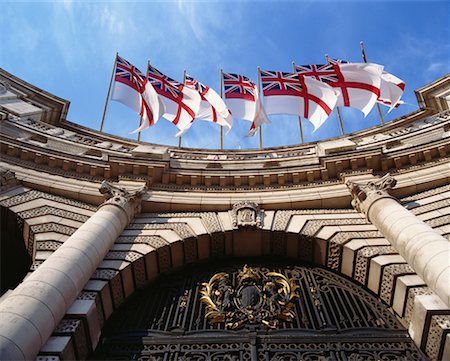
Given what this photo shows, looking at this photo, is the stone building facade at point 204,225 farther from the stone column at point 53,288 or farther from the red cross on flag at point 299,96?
the red cross on flag at point 299,96

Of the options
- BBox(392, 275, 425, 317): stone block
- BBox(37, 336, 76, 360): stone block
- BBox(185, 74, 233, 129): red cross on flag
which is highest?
BBox(185, 74, 233, 129): red cross on flag

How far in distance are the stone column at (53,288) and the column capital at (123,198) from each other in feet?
0.46

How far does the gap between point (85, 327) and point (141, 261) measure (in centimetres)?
323

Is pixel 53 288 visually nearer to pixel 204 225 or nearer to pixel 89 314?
pixel 89 314

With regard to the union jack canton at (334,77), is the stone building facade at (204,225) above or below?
below

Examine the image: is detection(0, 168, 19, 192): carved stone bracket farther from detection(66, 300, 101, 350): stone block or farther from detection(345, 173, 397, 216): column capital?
detection(345, 173, 397, 216): column capital

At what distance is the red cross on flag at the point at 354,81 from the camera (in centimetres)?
2341

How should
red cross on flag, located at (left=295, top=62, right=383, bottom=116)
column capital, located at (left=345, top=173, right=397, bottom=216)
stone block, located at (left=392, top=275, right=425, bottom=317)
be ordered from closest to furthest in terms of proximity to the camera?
stone block, located at (left=392, top=275, right=425, bottom=317)
column capital, located at (left=345, top=173, right=397, bottom=216)
red cross on flag, located at (left=295, top=62, right=383, bottom=116)

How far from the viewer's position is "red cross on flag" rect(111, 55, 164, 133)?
74.6ft

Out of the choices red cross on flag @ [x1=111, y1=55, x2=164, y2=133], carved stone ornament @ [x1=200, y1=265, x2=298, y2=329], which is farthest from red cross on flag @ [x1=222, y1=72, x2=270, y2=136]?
carved stone ornament @ [x1=200, y1=265, x2=298, y2=329]

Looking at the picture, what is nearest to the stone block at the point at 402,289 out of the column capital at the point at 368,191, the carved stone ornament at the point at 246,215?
the column capital at the point at 368,191

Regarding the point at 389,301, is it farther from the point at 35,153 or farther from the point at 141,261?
the point at 35,153

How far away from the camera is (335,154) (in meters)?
17.2

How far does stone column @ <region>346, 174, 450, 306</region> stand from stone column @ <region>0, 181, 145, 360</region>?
9134 millimetres
